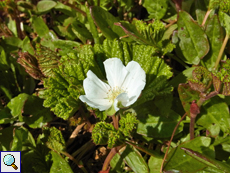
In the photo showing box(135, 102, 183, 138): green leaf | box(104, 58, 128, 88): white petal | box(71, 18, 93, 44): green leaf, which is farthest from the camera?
box(71, 18, 93, 44): green leaf

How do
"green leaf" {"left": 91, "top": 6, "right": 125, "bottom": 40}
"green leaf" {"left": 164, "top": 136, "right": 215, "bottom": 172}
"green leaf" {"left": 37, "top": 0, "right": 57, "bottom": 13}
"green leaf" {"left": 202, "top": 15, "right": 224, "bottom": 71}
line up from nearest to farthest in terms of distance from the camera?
"green leaf" {"left": 164, "top": 136, "right": 215, "bottom": 172} → "green leaf" {"left": 202, "top": 15, "right": 224, "bottom": 71} → "green leaf" {"left": 91, "top": 6, "right": 125, "bottom": 40} → "green leaf" {"left": 37, "top": 0, "right": 57, "bottom": 13}

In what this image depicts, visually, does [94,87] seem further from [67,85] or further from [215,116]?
[215,116]

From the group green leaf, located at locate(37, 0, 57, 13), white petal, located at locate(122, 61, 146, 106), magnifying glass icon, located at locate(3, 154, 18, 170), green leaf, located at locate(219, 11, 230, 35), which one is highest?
green leaf, located at locate(37, 0, 57, 13)

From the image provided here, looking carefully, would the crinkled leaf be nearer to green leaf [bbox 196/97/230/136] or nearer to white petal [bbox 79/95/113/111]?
white petal [bbox 79/95/113/111]

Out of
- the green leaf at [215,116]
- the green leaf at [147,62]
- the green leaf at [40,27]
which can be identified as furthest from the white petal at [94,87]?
the green leaf at [40,27]

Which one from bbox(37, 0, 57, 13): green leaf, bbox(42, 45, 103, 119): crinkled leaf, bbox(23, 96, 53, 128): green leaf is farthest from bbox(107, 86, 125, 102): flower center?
bbox(37, 0, 57, 13): green leaf

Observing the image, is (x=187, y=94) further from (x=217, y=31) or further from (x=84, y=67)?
(x=84, y=67)
